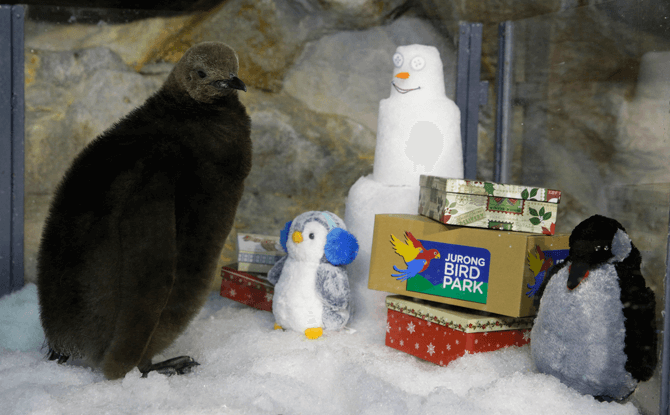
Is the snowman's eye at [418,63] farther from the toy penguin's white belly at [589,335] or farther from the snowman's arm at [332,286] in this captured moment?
the toy penguin's white belly at [589,335]

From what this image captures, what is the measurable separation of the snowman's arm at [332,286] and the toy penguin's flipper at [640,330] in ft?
2.13

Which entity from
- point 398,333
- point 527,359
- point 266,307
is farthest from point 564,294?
point 266,307

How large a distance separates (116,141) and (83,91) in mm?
889

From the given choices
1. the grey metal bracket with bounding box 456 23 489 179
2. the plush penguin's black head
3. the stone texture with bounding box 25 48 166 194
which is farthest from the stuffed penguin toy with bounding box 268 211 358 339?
the stone texture with bounding box 25 48 166 194

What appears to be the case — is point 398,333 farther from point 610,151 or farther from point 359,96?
point 359,96

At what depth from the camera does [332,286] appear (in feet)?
4.56

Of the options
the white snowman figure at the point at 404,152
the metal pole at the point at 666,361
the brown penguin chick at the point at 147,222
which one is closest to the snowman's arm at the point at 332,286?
the white snowman figure at the point at 404,152

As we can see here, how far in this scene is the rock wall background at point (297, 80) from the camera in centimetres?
171

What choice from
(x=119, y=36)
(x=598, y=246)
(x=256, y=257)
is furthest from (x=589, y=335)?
(x=119, y=36)

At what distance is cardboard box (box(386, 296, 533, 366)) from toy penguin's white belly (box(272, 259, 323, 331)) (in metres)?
0.19

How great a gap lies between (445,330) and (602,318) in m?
0.34

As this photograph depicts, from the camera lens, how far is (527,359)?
1210mm

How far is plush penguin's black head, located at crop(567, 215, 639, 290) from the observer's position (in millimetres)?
1006

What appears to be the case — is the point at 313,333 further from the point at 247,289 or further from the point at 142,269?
the point at 142,269
